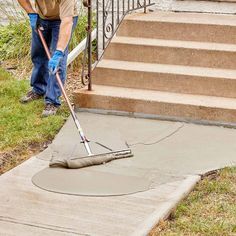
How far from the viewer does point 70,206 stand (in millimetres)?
4750

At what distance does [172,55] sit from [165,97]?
676 mm

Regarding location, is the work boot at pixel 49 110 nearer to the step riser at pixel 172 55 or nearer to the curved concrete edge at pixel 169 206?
the step riser at pixel 172 55

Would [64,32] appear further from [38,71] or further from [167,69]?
[167,69]

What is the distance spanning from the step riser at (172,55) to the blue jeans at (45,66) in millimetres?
702

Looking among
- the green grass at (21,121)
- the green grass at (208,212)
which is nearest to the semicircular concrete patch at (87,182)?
the green grass at (208,212)

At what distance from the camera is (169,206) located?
4.71m

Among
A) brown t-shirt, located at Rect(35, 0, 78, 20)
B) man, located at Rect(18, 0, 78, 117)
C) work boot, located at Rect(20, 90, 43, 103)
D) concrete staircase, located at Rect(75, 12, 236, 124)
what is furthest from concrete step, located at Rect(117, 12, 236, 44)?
work boot, located at Rect(20, 90, 43, 103)

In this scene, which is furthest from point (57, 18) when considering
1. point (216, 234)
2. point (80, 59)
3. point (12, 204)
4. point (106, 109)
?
point (216, 234)

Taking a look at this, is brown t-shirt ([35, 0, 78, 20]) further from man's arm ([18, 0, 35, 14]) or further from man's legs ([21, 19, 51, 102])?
man's legs ([21, 19, 51, 102])

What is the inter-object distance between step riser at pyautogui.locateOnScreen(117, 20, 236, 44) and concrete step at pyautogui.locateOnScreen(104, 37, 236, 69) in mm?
96

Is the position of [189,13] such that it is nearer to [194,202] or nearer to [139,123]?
[139,123]

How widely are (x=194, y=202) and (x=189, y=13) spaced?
397 cm

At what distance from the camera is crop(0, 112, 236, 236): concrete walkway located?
4.48m

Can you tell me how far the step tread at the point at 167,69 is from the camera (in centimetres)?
699
